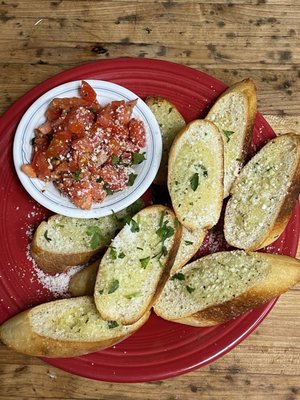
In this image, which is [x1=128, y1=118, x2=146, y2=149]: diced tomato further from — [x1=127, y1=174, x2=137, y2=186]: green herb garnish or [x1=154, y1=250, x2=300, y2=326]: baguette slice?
[x1=154, y1=250, x2=300, y2=326]: baguette slice

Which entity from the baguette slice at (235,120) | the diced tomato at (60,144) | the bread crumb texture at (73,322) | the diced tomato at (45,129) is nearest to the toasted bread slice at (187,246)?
the baguette slice at (235,120)

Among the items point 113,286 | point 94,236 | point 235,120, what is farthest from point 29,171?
point 235,120

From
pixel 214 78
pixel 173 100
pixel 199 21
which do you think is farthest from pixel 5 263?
pixel 199 21

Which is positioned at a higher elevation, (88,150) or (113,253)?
(88,150)

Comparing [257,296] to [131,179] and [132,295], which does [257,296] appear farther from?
[131,179]

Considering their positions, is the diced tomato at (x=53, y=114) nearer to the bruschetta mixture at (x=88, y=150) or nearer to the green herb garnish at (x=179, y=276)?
the bruschetta mixture at (x=88, y=150)

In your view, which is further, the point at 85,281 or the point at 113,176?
the point at 85,281
